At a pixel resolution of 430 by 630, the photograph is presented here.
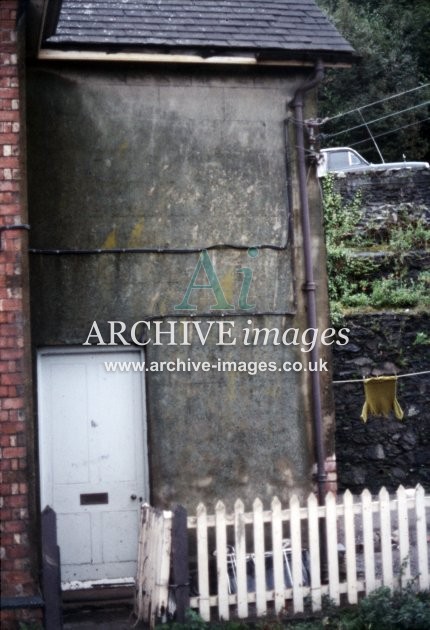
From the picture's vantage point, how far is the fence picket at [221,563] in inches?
267

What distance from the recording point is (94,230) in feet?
26.6

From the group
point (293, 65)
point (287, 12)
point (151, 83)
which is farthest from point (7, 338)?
point (287, 12)

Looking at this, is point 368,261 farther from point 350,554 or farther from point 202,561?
point 202,561

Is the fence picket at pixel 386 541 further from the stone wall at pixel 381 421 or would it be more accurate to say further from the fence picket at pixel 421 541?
the stone wall at pixel 381 421

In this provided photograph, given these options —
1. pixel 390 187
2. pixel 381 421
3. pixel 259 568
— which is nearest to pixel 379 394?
pixel 381 421

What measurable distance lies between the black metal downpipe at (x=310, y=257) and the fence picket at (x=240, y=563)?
1.57 metres

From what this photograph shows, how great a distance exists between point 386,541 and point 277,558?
100cm

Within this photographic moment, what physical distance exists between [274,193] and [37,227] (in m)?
2.49

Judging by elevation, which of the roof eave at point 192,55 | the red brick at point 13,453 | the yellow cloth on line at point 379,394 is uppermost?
the roof eave at point 192,55

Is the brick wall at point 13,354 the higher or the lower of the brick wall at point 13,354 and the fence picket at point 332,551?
the higher

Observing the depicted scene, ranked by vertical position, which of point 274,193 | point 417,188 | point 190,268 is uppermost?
point 417,188

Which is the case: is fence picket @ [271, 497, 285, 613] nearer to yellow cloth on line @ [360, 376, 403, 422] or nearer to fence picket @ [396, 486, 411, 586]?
fence picket @ [396, 486, 411, 586]

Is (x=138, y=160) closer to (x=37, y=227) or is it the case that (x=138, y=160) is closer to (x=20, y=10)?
(x=37, y=227)

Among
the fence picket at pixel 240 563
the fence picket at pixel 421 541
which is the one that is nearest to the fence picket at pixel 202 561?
the fence picket at pixel 240 563
